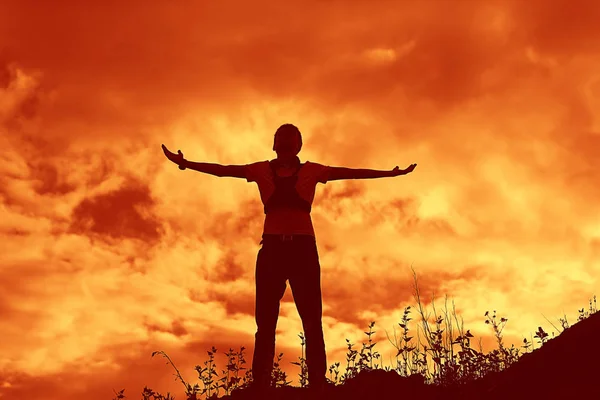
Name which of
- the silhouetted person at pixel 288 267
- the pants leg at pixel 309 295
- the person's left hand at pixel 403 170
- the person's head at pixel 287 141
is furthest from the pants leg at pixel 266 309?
the person's left hand at pixel 403 170

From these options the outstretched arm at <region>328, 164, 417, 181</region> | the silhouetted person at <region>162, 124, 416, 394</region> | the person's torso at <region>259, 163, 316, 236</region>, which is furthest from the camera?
the outstretched arm at <region>328, 164, 417, 181</region>

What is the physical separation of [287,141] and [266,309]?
6.38ft

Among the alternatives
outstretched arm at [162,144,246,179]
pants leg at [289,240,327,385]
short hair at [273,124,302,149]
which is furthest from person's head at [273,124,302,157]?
pants leg at [289,240,327,385]

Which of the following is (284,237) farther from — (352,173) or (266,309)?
(352,173)

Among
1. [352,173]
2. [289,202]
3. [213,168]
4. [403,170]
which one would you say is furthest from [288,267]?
[403,170]

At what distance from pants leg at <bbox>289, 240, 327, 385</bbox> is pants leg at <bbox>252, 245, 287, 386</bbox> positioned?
0.19m

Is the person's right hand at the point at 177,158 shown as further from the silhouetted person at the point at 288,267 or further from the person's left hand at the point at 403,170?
the person's left hand at the point at 403,170

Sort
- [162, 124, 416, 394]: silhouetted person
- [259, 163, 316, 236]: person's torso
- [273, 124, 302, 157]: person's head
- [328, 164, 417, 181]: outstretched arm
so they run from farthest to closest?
[328, 164, 417, 181]: outstretched arm < [273, 124, 302, 157]: person's head < [259, 163, 316, 236]: person's torso < [162, 124, 416, 394]: silhouetted person

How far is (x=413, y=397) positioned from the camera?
725 cm

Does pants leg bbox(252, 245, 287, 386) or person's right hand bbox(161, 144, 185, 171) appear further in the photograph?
person's right hand bbox(161, 144, 185, 171)

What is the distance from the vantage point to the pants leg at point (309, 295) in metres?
8.07

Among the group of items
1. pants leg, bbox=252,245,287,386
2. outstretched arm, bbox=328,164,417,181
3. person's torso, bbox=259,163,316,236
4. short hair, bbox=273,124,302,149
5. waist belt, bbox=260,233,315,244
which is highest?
short hair, bbox=273,124,302,149

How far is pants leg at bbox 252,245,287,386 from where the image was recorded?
26.5 feet

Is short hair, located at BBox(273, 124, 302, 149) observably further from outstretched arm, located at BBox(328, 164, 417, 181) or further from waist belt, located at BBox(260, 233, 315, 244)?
waist belt, located at BBox(260, 233, 315, 244)
